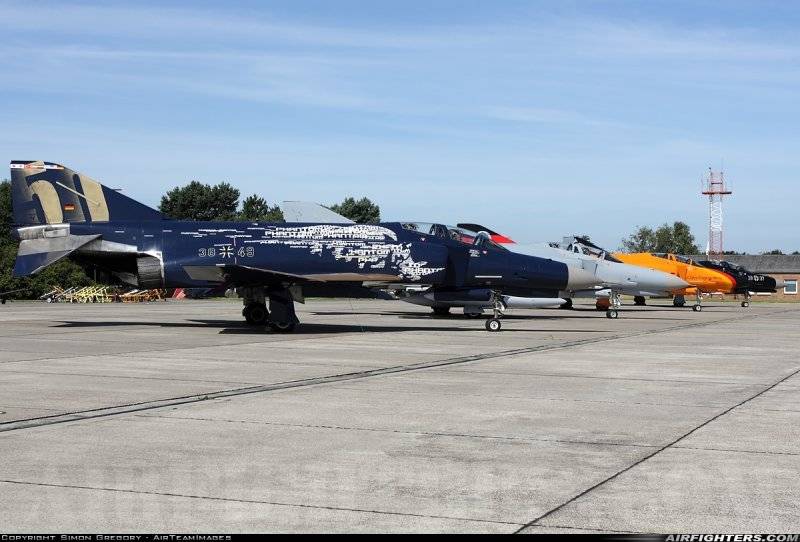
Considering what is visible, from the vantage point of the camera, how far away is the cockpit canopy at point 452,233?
2481 cm

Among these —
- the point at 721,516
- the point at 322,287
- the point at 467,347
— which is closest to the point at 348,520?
the point at 721,516

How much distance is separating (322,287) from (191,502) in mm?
18195

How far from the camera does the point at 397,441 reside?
820 cm

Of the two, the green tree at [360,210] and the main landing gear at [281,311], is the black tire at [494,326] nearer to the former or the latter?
the main landing gear at [281,311]

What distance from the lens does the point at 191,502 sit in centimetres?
594

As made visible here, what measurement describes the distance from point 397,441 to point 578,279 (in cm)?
1993

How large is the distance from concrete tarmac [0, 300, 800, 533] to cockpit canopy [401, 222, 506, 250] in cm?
781

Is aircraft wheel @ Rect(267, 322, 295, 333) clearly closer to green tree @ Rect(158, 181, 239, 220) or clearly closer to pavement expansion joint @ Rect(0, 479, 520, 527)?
pavement expansion joint @ Rect(0, 479, 520, 527)

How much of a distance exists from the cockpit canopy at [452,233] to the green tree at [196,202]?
84953mm

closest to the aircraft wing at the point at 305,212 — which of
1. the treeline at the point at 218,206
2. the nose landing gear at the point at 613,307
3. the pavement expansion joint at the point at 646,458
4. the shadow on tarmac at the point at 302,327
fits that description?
the shadow on tarmac at the point at 302,327

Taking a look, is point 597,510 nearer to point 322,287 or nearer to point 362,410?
point 362,410

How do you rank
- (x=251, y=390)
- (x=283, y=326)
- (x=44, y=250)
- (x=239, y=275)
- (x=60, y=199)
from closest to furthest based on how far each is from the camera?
(x=251, y=390) → (x=239, y=275) → (x=283, y=326) → (x=44, y=250) → (x=60, y=199)

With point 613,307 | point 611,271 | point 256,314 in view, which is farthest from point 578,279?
point 256,314

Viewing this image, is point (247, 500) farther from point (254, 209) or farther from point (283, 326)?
point (254, 209)
